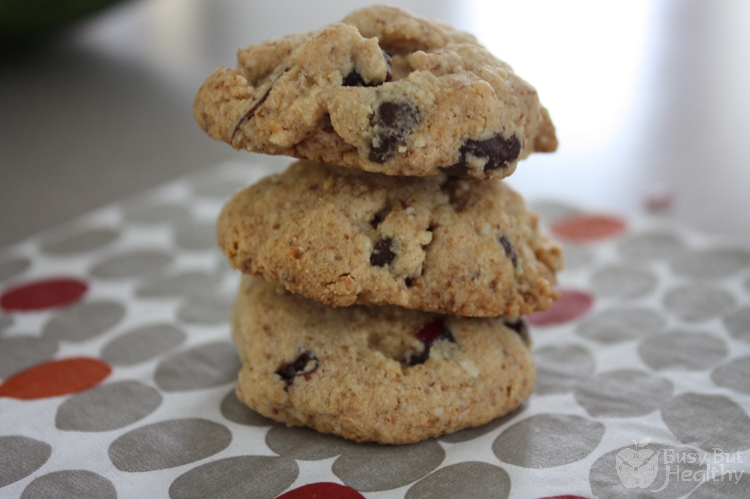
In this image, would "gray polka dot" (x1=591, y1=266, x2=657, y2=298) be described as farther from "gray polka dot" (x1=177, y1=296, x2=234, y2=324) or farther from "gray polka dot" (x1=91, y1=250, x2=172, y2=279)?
"gray polka dot" (x1=91, y1=250, x2=172, y2=279)

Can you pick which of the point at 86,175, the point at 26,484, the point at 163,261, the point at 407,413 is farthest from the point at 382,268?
the point at 86,175

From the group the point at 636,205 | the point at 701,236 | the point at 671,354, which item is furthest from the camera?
the point at 636,205

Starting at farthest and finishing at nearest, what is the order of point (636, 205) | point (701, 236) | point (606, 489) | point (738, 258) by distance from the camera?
1. point (636, 205)
2. point (701, 236)
3. point (738, 258)
4. point (606, 489)

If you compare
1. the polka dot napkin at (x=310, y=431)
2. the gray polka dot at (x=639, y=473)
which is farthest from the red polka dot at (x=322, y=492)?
the gray polka dot at (x=639, y=473)

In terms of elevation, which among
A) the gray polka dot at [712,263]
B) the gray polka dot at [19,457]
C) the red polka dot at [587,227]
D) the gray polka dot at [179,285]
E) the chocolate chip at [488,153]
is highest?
the chocolate chip at [488,153]

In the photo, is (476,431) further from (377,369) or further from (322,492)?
(322,492)

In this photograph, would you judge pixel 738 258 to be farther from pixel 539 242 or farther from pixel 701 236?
pixel 539 242

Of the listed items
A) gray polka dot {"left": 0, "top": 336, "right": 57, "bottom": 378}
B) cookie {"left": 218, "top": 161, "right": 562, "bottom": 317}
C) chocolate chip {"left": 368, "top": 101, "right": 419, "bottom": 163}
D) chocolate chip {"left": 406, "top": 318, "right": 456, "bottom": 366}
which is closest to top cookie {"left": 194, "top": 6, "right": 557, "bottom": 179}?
chocolate chip {"left": 368, "top": 101, "right": 419, "bottom": 163}

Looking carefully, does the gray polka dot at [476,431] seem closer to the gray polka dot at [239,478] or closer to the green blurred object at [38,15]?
the gray polka dot at [239,478]
